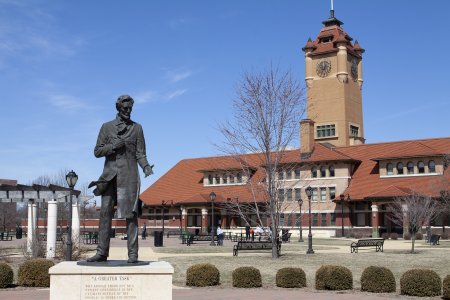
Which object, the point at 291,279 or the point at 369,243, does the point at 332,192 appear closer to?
the point at 369,243

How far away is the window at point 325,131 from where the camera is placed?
87.8m

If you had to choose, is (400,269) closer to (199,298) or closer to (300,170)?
(199,298)

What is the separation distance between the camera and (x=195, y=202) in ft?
236

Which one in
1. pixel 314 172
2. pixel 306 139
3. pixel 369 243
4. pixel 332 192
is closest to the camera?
pixel 369 243

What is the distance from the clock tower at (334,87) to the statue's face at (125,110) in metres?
75.9

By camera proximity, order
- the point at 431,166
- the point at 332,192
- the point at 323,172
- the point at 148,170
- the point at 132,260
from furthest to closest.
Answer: the point at 323,172 < the point at 332,192 < the point at 431,166 < the point at 148,170 < the point at 132,260

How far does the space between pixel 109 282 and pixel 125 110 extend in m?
3.29

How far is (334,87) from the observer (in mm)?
88438

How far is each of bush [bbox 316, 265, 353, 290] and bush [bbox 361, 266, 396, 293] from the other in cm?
51

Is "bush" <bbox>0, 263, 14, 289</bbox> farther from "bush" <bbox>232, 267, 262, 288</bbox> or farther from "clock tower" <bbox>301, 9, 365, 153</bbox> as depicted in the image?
"clock tower" <bbox>301, 9, 365, 153</bbox>

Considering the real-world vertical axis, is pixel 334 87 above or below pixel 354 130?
above

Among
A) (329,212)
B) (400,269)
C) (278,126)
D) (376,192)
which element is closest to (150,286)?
(400,269)

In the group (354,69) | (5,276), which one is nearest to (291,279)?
(5,276)

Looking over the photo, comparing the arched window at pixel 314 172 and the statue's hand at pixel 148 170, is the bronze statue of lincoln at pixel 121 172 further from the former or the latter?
the arched window at pixel 314 172
